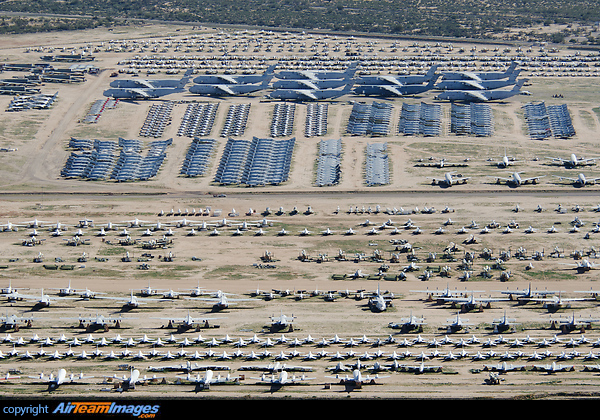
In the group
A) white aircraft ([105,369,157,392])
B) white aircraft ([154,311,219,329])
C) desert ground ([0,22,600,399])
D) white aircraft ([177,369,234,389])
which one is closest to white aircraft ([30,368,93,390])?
desert ground ([0,22,600,399])

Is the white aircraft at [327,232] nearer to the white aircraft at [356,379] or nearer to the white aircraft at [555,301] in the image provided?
the white aircraft at [555,301]

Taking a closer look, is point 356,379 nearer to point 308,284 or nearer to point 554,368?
point 554,368

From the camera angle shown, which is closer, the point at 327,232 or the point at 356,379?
the point at 356,379

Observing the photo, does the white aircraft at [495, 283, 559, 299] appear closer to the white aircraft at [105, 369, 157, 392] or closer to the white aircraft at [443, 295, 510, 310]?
the white aircraft at [443, 295, 510, 310]

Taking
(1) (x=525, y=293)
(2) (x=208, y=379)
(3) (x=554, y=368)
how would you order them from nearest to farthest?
1. (2) (x=208, y=379)
2. (3) (x=554, y=368)
3. (1) (x=525, y=293)

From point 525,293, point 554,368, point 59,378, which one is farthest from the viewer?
point 525,293
